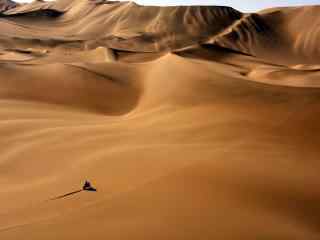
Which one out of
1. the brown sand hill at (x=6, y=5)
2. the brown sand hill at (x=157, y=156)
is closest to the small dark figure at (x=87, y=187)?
the brown sand hill at (x=157, y=156)

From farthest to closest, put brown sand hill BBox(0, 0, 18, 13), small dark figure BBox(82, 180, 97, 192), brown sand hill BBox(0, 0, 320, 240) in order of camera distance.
Answer: brown sand hill BBox(0, 0, 18, 13) → small dark figure BBox(82, 180, 97, 192) → brown sand hill BBox(0, 0, 320, 240)

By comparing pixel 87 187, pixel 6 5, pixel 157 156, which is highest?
pixel 6 5

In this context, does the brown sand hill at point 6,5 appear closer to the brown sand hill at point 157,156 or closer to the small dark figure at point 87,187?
the brown sand hill at point 157,156

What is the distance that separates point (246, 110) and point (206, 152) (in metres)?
3.28

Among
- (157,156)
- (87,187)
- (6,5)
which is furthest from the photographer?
(6,5)

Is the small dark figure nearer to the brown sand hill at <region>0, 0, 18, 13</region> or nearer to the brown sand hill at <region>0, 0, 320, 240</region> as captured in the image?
the brown sand hill at <region>0, 0, 320, 240</region>

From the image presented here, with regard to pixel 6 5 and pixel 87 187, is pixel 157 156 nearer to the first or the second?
pixel 87 187

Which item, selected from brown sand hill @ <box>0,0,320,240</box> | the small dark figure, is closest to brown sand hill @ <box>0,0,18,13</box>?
brown sand hill @ <box>0,0,320,240</box>

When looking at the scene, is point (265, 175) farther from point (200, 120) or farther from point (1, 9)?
point (1, 9)

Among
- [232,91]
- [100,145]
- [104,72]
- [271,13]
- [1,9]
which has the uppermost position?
[1,9]

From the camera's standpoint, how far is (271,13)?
6188 cm

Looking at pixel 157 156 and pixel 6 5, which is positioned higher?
pixel 6 5

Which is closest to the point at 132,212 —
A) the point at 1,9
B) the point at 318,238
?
the point at 318,238

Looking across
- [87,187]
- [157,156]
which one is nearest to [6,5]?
[157,156]
